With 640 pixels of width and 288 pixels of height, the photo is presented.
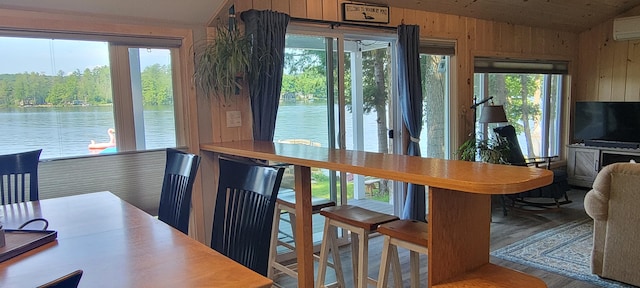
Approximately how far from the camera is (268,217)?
5.22 feet

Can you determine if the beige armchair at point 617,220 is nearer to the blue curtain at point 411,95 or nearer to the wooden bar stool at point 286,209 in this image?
the blue curtain at point 411,95

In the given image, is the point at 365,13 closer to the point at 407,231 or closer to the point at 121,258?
the point at 407,231

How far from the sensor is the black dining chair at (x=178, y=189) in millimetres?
2074

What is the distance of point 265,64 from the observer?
10.3ft

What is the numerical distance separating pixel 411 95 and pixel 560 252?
1.80 m

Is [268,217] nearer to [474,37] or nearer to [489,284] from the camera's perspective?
[489,284]

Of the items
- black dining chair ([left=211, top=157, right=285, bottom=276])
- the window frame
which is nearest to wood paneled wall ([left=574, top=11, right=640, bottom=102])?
the window frame

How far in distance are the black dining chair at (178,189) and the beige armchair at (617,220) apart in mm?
2578

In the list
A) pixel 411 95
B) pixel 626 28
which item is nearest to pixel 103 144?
pixel 411 95

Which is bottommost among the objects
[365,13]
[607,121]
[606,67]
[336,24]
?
[607,121]

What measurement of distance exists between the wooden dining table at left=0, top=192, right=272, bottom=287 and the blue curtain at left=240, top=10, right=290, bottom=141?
148 centimetres

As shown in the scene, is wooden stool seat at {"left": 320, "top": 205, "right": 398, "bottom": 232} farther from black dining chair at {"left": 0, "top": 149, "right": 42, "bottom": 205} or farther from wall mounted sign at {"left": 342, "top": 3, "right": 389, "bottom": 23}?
wall mounted sign at {"left": 342, "top": 3, "right": 389, "bottom": 23}

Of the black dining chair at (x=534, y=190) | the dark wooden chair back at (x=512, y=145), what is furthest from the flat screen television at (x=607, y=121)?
the dark wooden chair back at (x=512, y=145)

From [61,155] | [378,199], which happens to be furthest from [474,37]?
[61,155]
